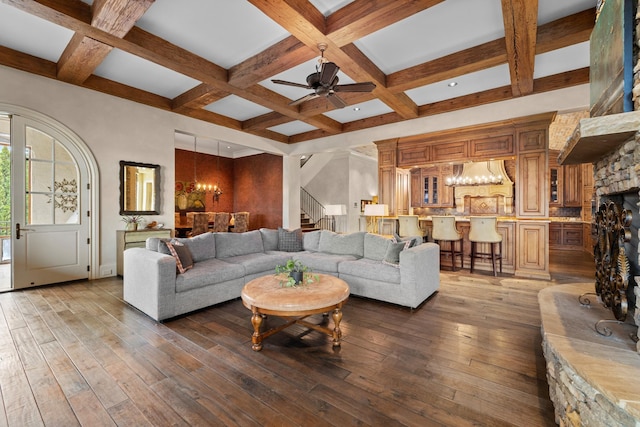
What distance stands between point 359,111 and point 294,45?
290 centimetres

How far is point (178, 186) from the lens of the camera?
29.2ft

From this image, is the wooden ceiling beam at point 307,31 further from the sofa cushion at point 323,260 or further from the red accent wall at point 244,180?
the red accent wall at point 244,180

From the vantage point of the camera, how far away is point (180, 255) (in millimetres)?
3311

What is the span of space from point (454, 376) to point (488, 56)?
3739 millimetres

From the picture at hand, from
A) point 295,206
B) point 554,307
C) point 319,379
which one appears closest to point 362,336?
point 319,379

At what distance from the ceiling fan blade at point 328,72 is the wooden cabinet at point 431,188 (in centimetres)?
577

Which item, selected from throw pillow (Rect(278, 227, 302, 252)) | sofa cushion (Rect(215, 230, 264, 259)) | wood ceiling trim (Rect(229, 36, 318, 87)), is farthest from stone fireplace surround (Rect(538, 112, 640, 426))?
sofa cushion (Rect(215, 230, 264, 259))

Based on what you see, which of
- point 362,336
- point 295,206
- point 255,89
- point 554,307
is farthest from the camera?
point 295,206

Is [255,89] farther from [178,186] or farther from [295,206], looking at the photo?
[178,186]

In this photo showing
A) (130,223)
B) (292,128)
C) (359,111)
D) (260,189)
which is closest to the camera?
(130,223)

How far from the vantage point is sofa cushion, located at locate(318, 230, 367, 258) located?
433 centimetres

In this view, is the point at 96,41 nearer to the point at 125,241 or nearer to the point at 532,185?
the point at 125,241

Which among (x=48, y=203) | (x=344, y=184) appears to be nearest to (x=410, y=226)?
(x=344, y=184)

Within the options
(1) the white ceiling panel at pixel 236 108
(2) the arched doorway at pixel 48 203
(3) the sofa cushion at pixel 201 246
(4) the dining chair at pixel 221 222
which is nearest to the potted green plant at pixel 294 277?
(3) the sofa cushion at pixel 201 246
